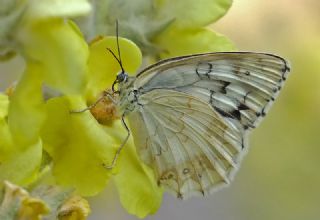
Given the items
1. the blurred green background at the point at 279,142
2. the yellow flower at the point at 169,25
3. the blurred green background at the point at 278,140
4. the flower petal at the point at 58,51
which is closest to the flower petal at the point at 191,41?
the yellow flower at the point at 169,25

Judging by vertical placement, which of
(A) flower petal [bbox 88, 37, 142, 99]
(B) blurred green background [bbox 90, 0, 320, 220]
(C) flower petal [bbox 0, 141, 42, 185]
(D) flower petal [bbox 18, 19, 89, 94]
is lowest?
(B) blurred green background [bbox 90, 0, 320, 220]

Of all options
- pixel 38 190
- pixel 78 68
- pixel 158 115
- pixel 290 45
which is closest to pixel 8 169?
pixel 38 190

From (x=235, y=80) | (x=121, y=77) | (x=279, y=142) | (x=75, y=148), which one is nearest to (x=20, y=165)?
(x=75, y=148)

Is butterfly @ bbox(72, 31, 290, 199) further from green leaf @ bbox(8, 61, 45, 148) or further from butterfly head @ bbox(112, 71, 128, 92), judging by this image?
green leaf @ bbox(8, 61, 45, 148)

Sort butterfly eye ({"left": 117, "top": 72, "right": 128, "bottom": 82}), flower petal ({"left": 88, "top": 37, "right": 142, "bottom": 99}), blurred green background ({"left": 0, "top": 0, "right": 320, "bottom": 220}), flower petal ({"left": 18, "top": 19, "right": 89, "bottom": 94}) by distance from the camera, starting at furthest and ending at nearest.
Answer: blurred green background ({"left": 0, "top": 0, "right": 320, "bottom": 220})
butterfly eye ({"left": 117, "top": 72, "right": 128, "bottom": 82})
flower petal ({"left": 88, "top": 37, "right": 142, "bottom": 99})
flower petal ({"left": 18, "top": 19, "right": 89, "bottom": 94})

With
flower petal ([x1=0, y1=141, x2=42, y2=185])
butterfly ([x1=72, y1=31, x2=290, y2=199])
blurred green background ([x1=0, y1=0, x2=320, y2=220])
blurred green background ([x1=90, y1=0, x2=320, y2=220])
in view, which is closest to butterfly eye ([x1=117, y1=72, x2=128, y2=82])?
butterfly ([x1=72, y1=31, x2=290, y2=199])

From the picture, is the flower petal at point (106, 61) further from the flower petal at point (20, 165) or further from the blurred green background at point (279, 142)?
the blurred green background at point (279, 142)

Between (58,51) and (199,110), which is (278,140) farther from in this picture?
(58,51)
